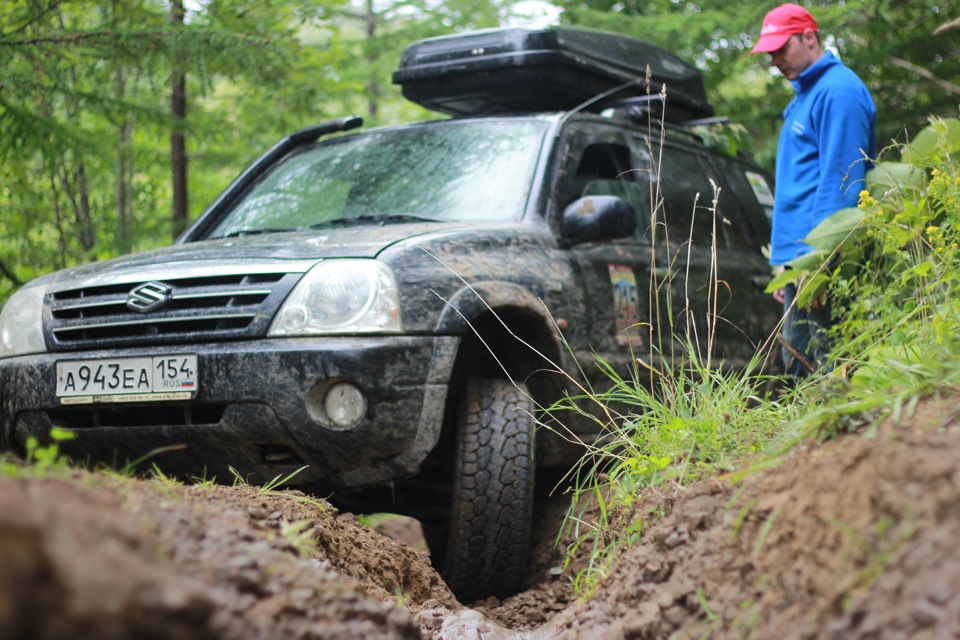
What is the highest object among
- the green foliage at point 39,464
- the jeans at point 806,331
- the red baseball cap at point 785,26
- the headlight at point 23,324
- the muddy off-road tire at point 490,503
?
the red baseball cap at point 785,26

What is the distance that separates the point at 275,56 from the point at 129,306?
3.41 meters

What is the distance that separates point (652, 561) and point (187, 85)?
26.1ft

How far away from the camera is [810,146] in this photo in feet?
15.8

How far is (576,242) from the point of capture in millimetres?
4359

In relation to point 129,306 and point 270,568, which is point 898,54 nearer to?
point 129,306

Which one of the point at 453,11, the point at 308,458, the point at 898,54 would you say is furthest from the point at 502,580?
the point at 453,11

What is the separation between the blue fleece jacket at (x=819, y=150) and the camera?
14.9ft

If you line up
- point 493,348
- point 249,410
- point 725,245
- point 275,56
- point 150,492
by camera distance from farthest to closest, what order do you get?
point 275,56 < point 725,245 < point 493,348 < point 249,410 < point 150,492

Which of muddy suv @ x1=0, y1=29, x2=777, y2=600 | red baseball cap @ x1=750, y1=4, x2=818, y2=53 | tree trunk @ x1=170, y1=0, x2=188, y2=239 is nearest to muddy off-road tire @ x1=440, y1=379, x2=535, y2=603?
muddy suv @ x1=0, y1=29, x2=777, y2=600

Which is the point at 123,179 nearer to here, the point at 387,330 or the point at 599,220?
the point at 599,220

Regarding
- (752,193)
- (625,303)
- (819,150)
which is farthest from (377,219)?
(752,193)

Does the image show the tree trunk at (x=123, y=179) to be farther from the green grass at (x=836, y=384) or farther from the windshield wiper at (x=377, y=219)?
the green grass at (x=836, y=384)

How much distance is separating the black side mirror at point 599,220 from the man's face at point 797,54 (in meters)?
1.33

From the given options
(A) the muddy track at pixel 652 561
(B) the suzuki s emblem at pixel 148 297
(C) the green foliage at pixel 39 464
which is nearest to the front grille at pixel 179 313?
(B) the suzuki s emblem at pixel 148 297
